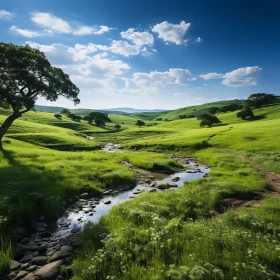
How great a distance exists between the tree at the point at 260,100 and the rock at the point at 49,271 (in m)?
148

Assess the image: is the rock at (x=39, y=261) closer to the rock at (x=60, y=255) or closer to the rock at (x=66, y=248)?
the rock at (x=60, y=255)

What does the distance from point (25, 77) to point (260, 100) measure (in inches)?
5442

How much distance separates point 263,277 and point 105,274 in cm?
509

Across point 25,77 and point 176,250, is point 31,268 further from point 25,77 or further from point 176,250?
point 25,77

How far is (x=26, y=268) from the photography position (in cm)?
847

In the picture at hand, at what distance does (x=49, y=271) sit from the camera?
8055mm

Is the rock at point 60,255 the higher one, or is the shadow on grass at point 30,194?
the shadow on grass at point 30,194

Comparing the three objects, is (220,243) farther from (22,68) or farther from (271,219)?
(22,68)

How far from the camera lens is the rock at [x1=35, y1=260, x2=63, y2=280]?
308 inches

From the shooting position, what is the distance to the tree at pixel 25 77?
101ft

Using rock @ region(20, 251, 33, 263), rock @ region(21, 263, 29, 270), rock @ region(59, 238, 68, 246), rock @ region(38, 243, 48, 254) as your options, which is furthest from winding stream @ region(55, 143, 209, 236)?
rock @ region(21, 263, 29, 270)

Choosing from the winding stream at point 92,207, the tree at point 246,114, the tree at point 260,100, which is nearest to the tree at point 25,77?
the winding stream at point 92,207

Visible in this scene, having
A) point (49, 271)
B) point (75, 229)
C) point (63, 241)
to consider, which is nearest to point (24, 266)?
point (49, 271)

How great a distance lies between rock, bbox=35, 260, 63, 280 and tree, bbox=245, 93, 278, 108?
148044 millimetres
